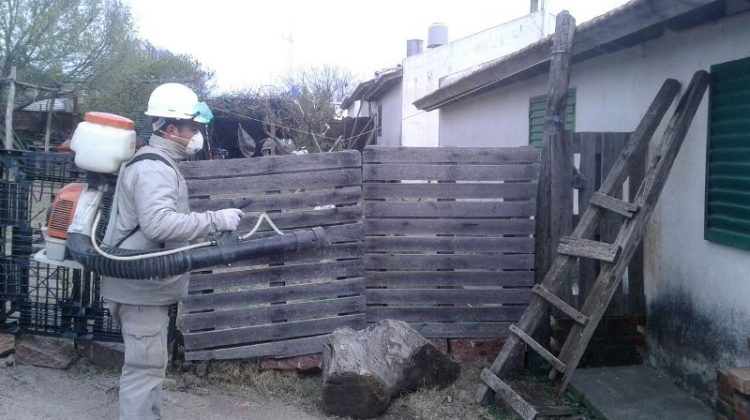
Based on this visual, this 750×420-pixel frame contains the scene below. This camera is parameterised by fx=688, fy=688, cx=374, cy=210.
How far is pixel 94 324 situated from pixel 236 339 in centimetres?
107

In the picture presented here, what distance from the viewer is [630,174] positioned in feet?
18.2

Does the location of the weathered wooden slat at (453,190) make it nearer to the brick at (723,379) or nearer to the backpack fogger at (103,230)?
the backpack fogger at (103,230)

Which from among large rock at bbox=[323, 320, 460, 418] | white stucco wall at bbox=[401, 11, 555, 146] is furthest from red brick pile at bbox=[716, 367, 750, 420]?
white stucco wall at bbox=[401, 11, 555, 146]

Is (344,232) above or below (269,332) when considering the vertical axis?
above

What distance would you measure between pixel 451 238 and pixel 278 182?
1473mm

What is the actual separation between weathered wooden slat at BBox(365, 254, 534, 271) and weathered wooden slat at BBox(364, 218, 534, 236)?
191mm

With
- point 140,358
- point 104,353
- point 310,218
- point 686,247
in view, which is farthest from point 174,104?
point 686,247

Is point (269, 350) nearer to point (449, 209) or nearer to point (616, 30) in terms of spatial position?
point (449, 209)

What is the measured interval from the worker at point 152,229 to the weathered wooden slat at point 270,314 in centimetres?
122

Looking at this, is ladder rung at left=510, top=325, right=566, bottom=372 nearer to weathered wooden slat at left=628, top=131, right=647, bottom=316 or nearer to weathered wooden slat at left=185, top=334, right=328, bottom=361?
weathered wooden slat at left=628, top=131, right=647, bottom=316

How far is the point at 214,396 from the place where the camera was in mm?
4996

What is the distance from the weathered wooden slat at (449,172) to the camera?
550 centimetres

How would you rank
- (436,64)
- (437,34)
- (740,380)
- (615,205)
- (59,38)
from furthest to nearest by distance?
(437,34)
(59,38)
(436,64)
(615,205)
(740,380)

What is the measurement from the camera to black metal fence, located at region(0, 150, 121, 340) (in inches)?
201
